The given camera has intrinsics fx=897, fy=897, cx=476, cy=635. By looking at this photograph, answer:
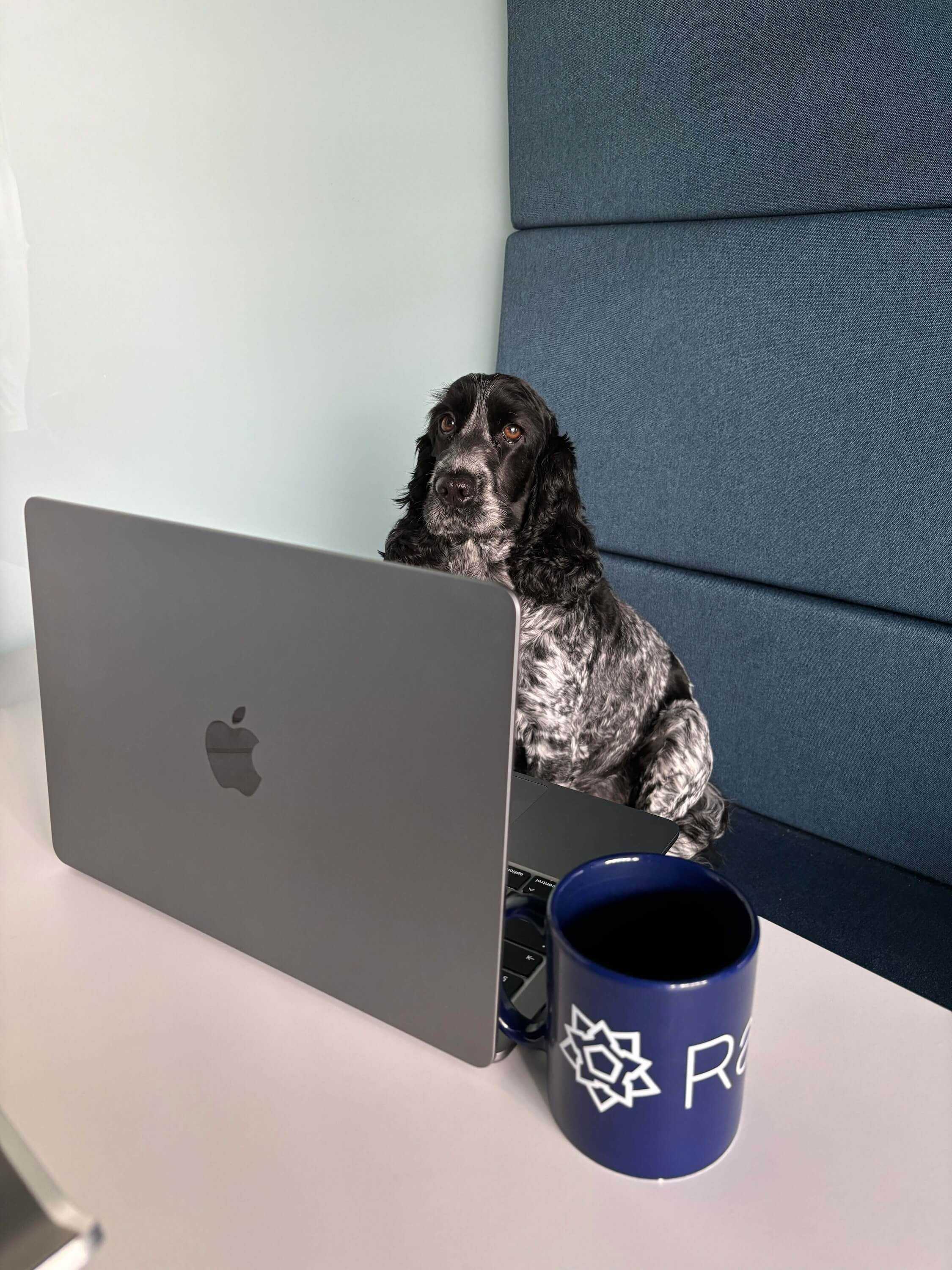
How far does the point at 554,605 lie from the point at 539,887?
0.77 m

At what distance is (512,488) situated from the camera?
155cm

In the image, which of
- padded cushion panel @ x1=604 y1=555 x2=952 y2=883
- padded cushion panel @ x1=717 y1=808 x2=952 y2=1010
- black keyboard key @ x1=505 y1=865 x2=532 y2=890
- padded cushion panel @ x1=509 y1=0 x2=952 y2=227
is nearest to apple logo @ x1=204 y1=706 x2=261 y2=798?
black keyboard key @ x1=505 y1=865 x2=532 y2=890

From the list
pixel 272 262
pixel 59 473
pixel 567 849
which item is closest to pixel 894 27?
pixel 272 262

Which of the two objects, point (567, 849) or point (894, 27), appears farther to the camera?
point (894, 27)

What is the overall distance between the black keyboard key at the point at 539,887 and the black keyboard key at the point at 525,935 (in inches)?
2.5

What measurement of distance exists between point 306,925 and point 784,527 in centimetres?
123

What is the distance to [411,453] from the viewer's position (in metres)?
2.08

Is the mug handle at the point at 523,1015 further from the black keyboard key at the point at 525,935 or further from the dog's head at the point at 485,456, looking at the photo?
the dog's head at the point at 485,456

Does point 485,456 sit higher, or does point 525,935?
point 485,456

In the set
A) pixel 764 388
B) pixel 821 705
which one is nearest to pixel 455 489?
pixel 764 388

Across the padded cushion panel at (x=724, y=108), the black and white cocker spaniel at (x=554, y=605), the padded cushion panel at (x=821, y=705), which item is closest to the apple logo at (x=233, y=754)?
the black and white cocker spaniel at (x=554, y=605)

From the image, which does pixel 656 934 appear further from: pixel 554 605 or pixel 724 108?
pixel 724 108

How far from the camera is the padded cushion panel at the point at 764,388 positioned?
142 centimetres

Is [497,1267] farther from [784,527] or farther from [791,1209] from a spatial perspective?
[784,527]
